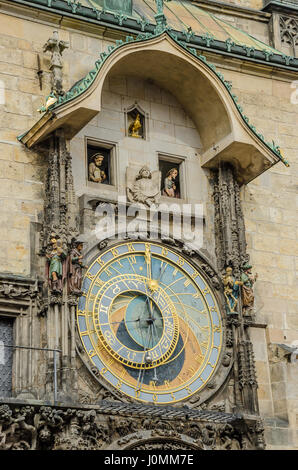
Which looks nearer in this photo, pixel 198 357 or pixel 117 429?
pixel 117 429

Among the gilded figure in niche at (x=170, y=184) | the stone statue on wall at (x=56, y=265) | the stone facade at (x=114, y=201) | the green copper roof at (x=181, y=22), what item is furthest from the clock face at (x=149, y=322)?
the green copper roof at (x=181, y=22)

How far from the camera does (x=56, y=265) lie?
532 inches

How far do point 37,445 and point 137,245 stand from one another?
110 inches

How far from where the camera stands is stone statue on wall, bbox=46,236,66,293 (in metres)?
13.5

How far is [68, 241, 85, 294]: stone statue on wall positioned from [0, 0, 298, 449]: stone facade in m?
0.23

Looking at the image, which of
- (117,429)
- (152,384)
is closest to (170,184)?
(152,384)

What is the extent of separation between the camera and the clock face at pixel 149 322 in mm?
13734

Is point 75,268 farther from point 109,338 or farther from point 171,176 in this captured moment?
point 171,176

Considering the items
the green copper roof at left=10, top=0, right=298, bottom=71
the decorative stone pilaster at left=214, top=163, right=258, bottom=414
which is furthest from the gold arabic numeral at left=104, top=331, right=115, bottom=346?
the green copper roof at left=10, top=0, right=298, bottom=71

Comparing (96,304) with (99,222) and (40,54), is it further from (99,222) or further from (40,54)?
(40,54)

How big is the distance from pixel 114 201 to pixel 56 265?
132 cm

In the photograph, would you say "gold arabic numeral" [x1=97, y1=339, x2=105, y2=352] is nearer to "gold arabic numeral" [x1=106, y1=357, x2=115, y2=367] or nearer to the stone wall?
"gold arabic numeral" [x1=106, y1=357, x2=115, y2=367]

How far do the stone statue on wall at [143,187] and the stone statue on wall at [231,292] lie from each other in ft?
4.11

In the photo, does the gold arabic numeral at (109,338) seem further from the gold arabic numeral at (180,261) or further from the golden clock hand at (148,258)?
the gold arabic numeral at (180,261)
